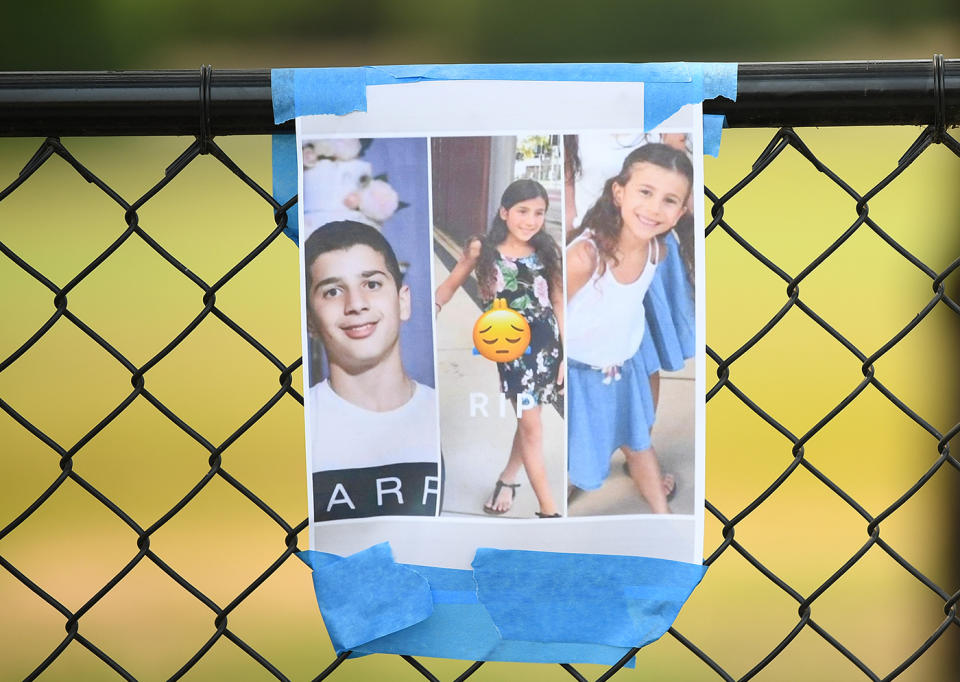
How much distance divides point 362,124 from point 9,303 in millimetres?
897

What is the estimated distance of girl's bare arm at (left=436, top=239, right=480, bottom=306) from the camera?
0.41 m

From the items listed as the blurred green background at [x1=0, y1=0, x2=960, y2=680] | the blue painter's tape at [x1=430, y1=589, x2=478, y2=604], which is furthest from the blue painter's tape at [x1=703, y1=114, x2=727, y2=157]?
the blurred green background at [x1=0, y1=0, x2=960, y2=680]

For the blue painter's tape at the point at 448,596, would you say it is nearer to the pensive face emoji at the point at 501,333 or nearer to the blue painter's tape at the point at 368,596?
the blue painter's tape at the point at 368,596

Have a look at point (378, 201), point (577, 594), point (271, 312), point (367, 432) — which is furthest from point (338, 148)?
point (271, 312)

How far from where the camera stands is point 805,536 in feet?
4.00

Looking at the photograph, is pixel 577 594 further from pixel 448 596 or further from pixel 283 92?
pixel 283 92

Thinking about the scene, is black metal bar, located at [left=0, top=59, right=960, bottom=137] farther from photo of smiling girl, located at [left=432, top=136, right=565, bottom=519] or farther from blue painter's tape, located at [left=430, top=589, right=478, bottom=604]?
blue painter's tape, located at [left=430, top=589, right=478, bottom=604]

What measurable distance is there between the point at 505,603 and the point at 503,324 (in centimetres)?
14

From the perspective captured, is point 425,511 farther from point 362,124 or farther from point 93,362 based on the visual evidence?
point 93,362

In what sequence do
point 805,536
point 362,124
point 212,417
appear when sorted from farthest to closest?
1. point 805,536
2. point 212,417
3. point 362,124

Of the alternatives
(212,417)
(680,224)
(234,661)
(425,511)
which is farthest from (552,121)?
(234,661)

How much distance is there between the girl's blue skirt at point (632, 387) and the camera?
16.6 inches

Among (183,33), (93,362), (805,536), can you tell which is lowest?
(805,536)

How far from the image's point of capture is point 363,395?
1.38ft
